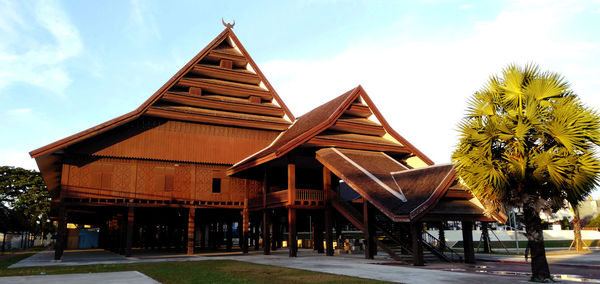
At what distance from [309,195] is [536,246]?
14950 mm

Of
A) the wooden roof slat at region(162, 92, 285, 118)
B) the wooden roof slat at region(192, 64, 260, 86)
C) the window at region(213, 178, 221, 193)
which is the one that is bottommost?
the window at region(213, 178, 221, 193)

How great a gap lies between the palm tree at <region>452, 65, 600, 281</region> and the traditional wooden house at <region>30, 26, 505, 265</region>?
5.98 meters

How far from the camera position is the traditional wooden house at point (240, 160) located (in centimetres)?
2245

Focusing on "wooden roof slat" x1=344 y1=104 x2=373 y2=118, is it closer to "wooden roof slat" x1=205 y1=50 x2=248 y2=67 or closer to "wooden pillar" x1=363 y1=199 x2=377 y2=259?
"wooden pillar" x1=363 y1=199 x2=377 y2=259

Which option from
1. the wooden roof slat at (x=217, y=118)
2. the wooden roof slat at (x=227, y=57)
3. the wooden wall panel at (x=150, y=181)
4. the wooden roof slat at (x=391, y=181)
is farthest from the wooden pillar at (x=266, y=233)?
the wooden roof slat at (x=227, y=57)

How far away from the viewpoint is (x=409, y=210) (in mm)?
17922

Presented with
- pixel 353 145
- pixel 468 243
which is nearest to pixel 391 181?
pixel 468 243

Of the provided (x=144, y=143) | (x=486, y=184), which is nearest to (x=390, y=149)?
(x=486, y=184)

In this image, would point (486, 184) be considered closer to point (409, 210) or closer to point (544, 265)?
point (544, 265)

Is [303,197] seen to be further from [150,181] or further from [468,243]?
[150,181]

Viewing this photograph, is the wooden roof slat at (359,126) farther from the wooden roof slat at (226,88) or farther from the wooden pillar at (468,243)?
the wooden pillar at (468,243)

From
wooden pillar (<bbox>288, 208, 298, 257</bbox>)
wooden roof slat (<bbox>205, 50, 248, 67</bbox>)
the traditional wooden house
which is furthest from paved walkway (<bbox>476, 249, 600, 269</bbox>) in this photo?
wooden roof slat (<bbox>205, 50, 248, 67</bbox>)

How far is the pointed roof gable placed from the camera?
29.6 m

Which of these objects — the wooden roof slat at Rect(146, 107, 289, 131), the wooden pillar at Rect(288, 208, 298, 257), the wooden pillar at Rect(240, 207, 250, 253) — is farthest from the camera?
the wooden pillar at Rect(240, 207, 250, 253)
